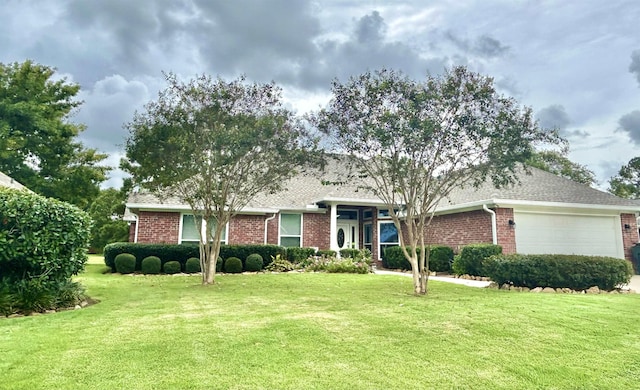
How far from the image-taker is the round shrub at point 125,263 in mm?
14109

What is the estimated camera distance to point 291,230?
1845cm

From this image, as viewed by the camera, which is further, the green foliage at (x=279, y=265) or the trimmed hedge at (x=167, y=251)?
the green foliage at (x=279, y=265)

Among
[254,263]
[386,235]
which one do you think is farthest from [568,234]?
[254,263]

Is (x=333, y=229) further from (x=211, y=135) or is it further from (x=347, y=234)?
(x=211, y=135)

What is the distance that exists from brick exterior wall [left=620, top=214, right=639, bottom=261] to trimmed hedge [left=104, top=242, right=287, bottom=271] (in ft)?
48.7

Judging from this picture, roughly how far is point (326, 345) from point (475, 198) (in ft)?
42.8

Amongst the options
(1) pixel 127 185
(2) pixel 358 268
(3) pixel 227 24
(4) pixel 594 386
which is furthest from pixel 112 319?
(2) pixel 358 268

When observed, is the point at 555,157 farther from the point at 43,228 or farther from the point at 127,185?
the point at 43,228

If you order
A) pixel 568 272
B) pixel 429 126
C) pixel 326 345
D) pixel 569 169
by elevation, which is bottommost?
pixel 326 345

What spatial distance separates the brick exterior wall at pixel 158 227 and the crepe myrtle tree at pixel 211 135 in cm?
574

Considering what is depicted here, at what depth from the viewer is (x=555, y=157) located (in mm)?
31656

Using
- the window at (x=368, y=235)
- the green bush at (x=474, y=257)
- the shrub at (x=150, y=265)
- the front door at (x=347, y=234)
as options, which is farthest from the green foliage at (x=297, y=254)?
the green bush at (x=474, y=257)

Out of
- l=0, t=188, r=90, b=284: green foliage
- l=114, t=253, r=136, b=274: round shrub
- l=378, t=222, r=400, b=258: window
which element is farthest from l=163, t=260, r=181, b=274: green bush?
l=378, t=222, r=400, b=258: window

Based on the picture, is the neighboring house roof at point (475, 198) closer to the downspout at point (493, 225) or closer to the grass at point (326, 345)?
the downspout at point (493, 225)
